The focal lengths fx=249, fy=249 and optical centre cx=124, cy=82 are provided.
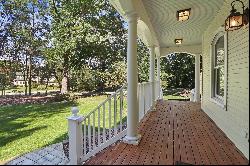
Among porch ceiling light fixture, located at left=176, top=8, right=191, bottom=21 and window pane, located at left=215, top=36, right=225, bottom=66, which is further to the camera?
window pane, located at left=215, top=36, right=225, bottom=66

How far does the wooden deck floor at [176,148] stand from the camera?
358 cm

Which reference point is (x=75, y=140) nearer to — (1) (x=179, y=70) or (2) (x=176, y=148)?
(2) (x=176, y=148)

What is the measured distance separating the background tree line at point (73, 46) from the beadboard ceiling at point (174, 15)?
8.40m

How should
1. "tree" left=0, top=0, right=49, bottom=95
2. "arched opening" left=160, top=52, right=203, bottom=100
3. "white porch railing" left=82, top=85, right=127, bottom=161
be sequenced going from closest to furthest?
"white porch railing" left=82, top=85, right=127, bottom=161, "tree" left=0, top=0, right=49, bottom=95, "arched opening" left=160, top=52, right=203, bottom=100

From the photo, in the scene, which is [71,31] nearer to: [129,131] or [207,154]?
[129,131]

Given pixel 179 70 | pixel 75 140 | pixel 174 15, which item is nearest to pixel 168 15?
pixel 174 15

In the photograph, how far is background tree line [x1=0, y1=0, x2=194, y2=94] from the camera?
53.7 ft

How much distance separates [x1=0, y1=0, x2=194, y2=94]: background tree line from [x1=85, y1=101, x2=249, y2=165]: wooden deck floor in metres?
11.0

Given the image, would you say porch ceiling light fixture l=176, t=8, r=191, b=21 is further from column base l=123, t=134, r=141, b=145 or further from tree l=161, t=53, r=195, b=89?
tree l=161, t=53, r=195, b=89

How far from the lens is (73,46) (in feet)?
52.0

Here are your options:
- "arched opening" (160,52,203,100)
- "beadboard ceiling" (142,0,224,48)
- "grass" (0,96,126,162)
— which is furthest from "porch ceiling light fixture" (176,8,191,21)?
"arched opening" (160,52,203,100)

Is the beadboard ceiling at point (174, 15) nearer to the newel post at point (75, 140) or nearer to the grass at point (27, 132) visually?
the newel post at point (75, 140)

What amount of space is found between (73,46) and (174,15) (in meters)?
11.1

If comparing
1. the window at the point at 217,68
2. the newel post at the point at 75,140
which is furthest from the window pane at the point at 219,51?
the newel post at the point at 75,140
